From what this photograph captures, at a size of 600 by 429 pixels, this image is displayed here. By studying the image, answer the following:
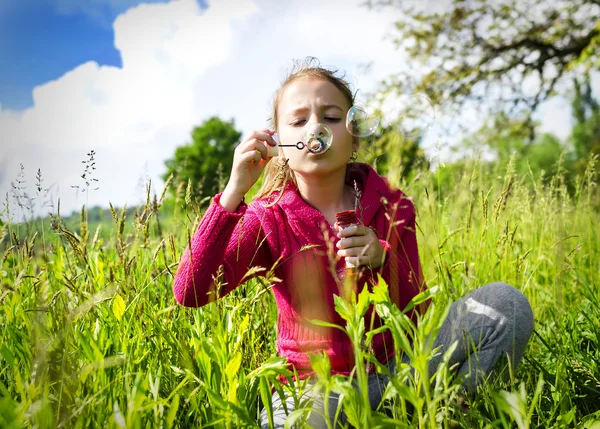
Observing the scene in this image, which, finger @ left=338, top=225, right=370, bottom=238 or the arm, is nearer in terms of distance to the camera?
finger @ left=338, top=225, right=370, bottom=238

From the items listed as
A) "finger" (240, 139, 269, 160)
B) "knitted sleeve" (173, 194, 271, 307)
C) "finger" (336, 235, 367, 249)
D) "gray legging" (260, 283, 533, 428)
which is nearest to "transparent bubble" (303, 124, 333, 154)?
"finger" (240, 139, 269, 160)

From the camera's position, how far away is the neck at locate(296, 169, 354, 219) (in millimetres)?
2061

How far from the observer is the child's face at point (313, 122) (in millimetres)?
1916

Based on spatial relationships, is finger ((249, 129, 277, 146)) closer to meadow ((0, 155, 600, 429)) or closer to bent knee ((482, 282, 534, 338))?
meadow ((0, 155, 600, 429))

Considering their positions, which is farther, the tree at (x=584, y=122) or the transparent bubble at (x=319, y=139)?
the tree at (x=584, y=122)

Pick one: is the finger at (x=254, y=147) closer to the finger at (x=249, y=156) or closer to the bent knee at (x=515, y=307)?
the finger at (x=249, y=156)

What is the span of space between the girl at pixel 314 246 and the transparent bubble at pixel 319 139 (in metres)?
0.04

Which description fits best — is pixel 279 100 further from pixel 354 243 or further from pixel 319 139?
pixel 354 243

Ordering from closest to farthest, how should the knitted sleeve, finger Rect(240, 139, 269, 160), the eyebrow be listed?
the knitted sleeve < finger Rect(240, 139, 269, 160) < the eyebrow

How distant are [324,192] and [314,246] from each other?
0.46 metres

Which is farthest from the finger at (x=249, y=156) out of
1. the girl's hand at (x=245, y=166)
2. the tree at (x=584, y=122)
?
the tree at (x=584, y=122)

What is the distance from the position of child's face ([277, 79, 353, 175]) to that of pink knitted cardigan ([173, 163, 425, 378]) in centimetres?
17

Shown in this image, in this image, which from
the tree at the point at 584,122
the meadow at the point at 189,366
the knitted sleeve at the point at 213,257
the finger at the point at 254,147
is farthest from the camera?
the tree at the point at 584,122

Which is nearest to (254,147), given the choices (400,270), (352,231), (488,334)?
(352,231)
